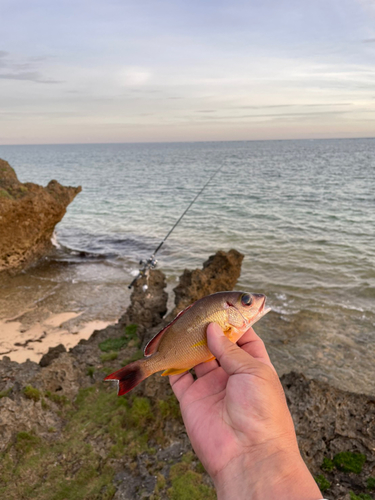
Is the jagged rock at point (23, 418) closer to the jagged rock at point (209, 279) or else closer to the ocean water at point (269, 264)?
the jagged rock at point (209, 279)

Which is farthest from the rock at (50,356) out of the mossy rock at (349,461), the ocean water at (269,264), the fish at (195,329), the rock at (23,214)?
the rock at (23,214)

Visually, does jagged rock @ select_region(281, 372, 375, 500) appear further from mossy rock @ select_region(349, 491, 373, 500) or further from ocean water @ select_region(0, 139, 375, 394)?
ocean water @ select_region(0, 139, 375, 394)

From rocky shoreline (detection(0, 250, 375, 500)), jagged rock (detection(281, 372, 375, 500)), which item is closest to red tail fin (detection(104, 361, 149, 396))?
rocky shoreline (detection(0, 250, 375, 500))

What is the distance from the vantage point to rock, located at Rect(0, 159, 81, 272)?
15242mm

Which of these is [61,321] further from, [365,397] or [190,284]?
[365,397]

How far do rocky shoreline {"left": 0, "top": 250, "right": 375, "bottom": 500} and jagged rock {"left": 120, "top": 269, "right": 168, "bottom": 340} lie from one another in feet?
7.36

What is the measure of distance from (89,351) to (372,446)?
5.75 meters

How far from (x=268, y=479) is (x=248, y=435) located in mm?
353

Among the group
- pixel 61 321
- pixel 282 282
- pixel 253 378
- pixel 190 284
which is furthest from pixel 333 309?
pixel 253 378

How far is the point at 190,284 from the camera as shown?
887cm

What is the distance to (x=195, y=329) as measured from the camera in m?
2.98

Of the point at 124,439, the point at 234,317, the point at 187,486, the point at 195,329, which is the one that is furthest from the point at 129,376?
the point at 124,439

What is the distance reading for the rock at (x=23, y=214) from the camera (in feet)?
50.0

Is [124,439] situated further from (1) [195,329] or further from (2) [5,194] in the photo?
(2) [5,194]
